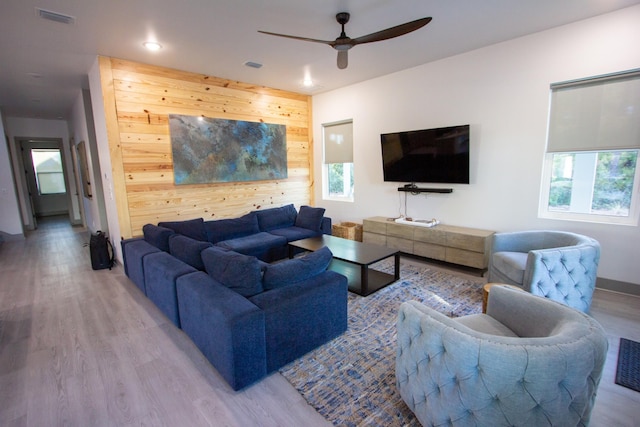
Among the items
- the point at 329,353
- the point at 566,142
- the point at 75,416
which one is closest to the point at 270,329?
the point at 329,353

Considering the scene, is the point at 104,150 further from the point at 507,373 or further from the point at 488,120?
the point at 488,120

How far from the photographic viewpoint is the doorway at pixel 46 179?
9195mm

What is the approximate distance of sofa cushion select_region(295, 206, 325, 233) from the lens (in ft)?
16.9

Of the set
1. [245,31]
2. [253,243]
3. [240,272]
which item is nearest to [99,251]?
[253,243]

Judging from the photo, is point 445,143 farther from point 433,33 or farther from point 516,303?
point 516,303

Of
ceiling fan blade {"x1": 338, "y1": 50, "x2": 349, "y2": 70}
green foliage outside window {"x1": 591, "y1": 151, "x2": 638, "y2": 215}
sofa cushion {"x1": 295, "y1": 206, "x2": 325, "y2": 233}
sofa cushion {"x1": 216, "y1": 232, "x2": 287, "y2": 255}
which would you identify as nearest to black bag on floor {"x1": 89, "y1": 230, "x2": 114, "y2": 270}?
sofa cushion {"x1": 216, "y1": 232, "x2": 287, "y2": 255}

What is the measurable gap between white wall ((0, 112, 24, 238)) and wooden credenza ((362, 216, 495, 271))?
7.39 metres

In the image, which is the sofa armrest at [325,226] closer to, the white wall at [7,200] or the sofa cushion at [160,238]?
the sofa cushion at [160,238]

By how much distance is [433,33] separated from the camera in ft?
11.1

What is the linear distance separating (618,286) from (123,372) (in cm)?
487

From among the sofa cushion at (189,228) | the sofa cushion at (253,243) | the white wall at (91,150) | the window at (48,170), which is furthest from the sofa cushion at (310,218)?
the window at (48,170)

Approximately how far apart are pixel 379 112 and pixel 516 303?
3.99 m

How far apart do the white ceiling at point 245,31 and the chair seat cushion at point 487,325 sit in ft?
9.02

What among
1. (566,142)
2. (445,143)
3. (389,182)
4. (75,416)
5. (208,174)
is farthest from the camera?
(389,182)
